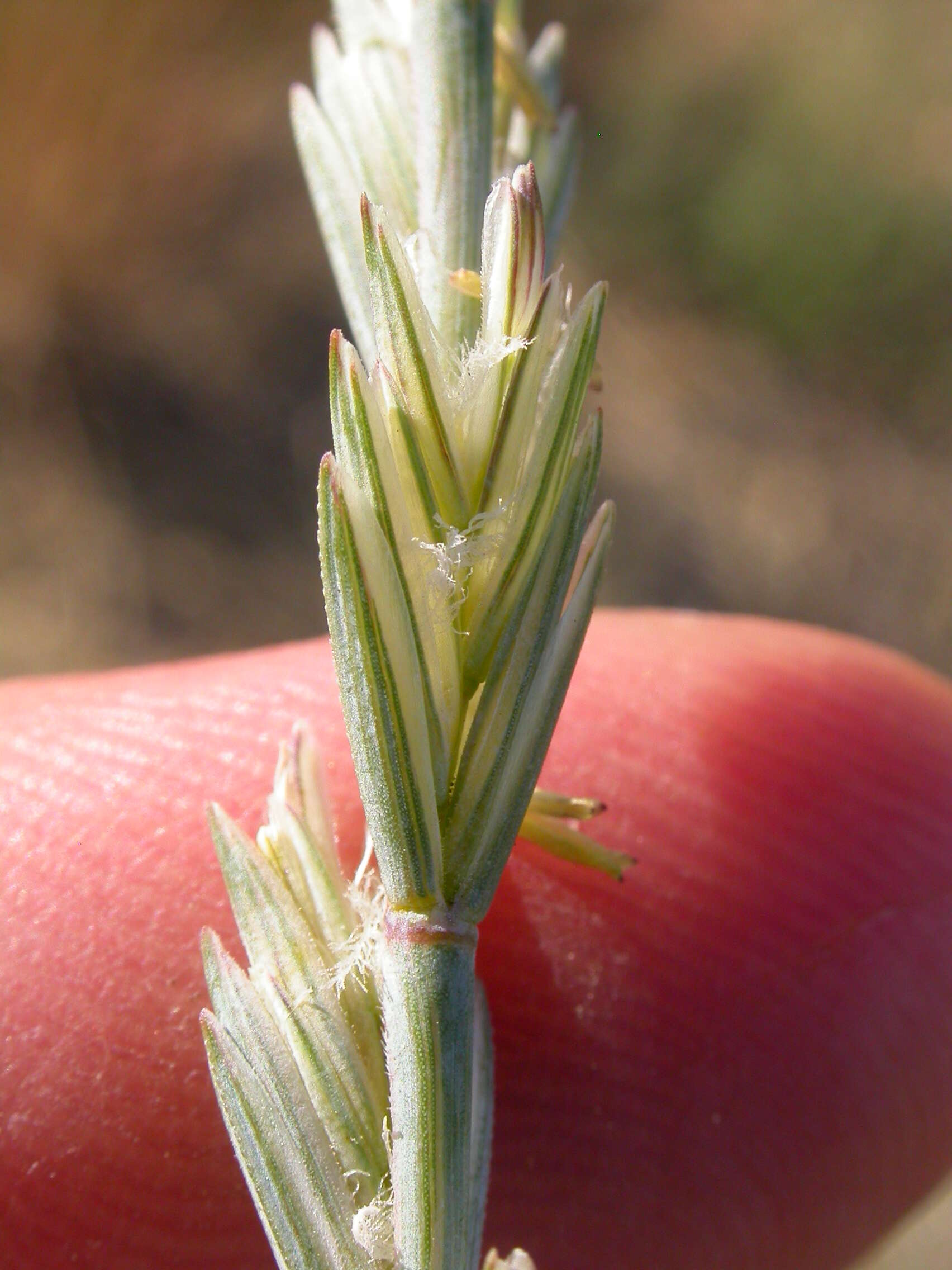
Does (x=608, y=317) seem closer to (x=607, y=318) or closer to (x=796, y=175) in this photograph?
(x=607, y=318)

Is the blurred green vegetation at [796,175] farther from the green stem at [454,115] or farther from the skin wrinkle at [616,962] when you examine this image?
the green stem at [454,115]

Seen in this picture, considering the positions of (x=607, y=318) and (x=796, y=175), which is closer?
(x=796, y=175)

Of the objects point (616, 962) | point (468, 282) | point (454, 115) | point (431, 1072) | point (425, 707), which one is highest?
point (454, 115)

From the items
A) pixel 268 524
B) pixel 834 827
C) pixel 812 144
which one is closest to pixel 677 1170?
pixel 834 827

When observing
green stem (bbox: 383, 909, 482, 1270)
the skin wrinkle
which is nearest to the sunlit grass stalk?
green stem (bbox: 383, 909, 482, 1270)

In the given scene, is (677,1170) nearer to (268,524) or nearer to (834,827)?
(834,827)

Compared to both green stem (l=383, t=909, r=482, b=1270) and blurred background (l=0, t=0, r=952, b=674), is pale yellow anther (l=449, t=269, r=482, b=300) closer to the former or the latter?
green stem (l=383, t=909, r=482, b=1270)

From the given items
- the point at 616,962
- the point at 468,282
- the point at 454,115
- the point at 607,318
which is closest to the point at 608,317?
the point at 607,318
